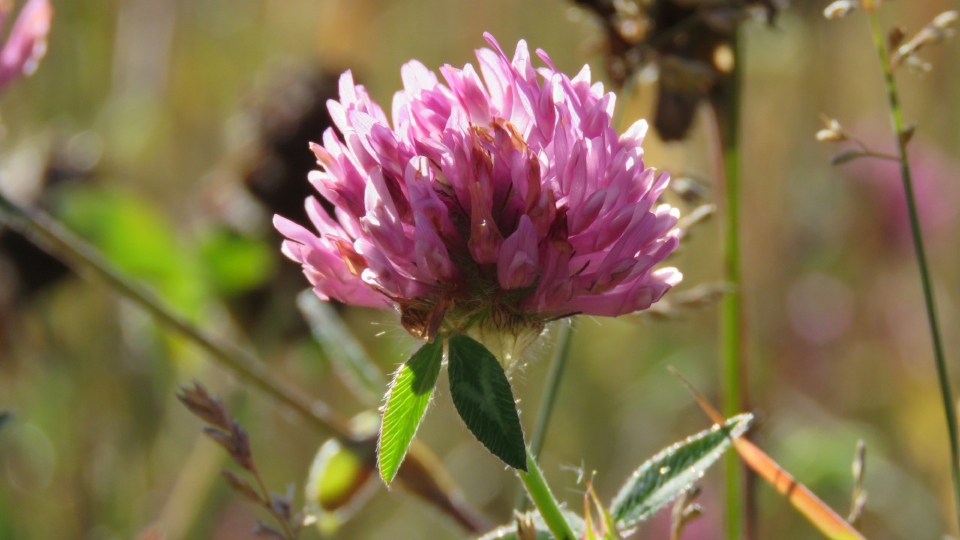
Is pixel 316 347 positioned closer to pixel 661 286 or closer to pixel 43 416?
pixel 43 416

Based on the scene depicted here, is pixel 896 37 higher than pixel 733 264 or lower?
higher

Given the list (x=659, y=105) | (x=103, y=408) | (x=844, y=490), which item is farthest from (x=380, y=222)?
(x=103, y=408)

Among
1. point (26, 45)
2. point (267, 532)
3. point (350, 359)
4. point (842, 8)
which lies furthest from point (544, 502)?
point (26, 45)

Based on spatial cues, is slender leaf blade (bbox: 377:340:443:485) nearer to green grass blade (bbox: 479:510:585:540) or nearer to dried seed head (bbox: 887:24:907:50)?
green grass blade (bbox: 479:510:585:540)

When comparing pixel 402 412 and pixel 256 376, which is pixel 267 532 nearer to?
pixel 402 412

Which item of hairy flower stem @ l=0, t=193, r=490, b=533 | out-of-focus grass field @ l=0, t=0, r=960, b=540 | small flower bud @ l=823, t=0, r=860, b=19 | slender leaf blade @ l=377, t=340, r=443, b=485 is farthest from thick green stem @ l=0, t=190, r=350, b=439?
small flower bud @ l=823, t=0, r=860, b=19
